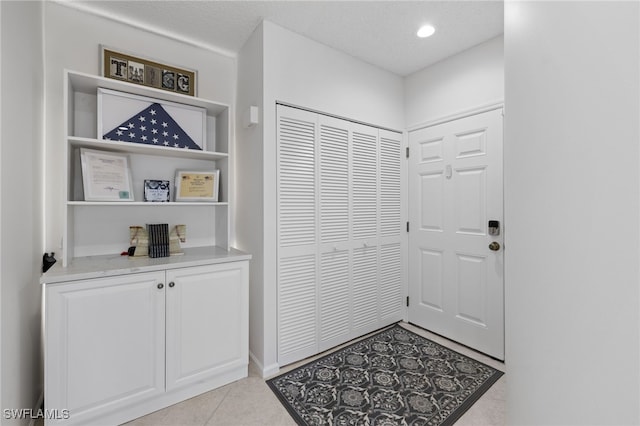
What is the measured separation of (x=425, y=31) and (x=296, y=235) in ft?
6.23

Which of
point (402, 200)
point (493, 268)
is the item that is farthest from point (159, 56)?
point (493, 268)

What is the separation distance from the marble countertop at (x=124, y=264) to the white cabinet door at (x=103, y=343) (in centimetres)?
4

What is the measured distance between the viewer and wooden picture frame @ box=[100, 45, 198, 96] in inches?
78.7

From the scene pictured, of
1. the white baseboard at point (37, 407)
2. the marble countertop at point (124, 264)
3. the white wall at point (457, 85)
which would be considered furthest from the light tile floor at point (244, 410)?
the white wall at point (457, 85)

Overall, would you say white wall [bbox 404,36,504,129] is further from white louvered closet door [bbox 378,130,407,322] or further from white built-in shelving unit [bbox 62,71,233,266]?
white built-in shelving unit [bbox 62,71,233,266]

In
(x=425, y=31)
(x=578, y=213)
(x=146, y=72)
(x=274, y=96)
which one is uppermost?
(x=425, y=31)

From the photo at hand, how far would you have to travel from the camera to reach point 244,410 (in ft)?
5.66

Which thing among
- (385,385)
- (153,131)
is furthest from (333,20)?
(385,385)

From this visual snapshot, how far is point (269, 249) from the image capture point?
82.9 inches

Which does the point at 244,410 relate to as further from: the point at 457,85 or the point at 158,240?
the point at 457,85

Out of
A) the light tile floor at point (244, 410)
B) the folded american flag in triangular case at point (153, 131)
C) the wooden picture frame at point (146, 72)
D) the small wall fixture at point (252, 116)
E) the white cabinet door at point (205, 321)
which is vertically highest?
the wooden picture frame at point (146, 72)

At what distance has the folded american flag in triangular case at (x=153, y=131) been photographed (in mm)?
1885

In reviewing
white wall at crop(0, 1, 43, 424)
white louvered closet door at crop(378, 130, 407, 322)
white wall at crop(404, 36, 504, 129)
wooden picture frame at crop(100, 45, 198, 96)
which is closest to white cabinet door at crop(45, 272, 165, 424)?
white wall at crop(0, 1, 43, 424)

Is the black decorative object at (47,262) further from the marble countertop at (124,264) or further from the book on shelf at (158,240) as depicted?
the book on shelf at (158,240)
